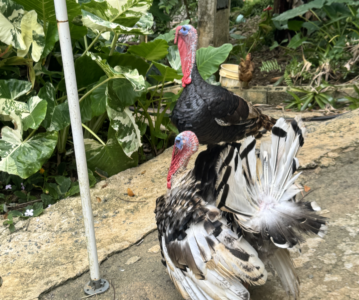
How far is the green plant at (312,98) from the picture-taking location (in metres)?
4.80

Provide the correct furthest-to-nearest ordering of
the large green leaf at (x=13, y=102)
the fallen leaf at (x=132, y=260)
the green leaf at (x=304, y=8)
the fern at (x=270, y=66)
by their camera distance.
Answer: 1. the fern at (x=270, y=66)
2. the green leaf at (x=304, y=8)
3. the large green leaf at (x=13, y=102)
4. the fallen leaf at (x=132, y=260)

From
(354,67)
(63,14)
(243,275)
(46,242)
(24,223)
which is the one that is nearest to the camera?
(243,275)

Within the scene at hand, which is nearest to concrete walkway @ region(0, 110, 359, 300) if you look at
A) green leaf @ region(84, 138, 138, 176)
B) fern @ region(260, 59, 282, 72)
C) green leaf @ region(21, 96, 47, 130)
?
green leaf @ region(84, 138, 138, 176)

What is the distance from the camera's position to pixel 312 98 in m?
4.94

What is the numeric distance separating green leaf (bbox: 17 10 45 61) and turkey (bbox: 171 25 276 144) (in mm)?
1094

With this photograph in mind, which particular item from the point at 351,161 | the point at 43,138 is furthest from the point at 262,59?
the point at 43,138

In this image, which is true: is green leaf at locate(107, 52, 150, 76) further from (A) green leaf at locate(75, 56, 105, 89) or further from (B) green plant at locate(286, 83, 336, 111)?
(B) green plant at locate(286, 83, 336, 111)

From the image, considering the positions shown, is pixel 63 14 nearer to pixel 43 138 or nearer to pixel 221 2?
pixel 43 138

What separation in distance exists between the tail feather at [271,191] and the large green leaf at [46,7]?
182 centimetres

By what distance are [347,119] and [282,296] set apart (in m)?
2.39

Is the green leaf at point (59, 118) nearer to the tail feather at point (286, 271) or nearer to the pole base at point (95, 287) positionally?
the pole base at point (95, 287)

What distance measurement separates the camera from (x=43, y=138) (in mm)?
3068

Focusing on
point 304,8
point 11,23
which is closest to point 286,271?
point 11,23

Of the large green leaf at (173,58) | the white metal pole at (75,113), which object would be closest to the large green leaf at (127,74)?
the large green leaf at (173,58)
